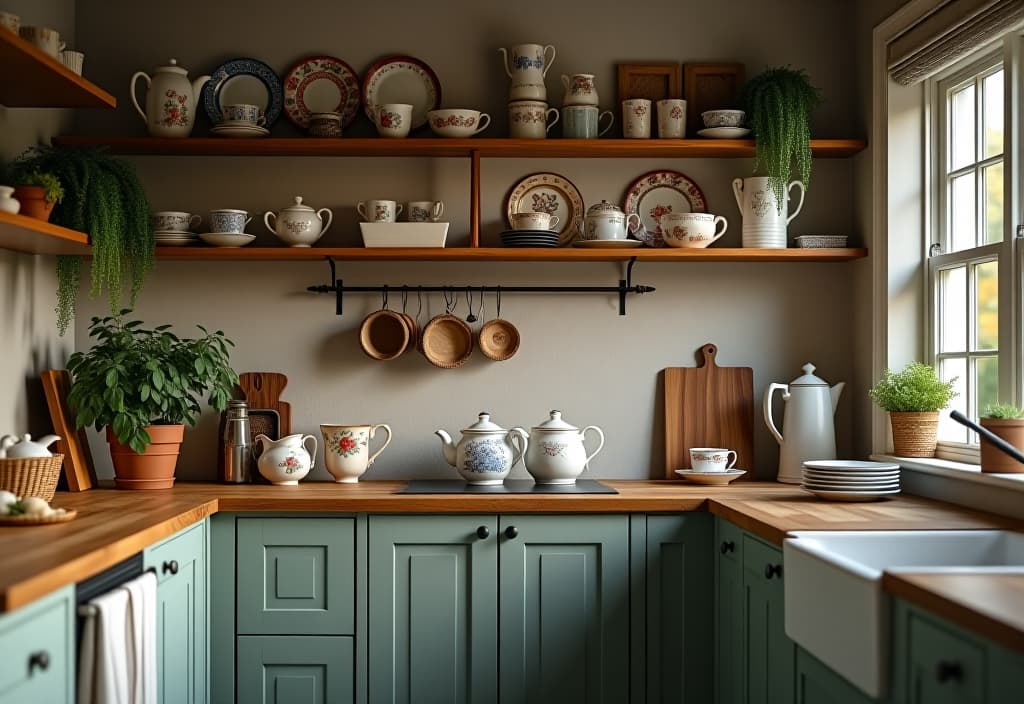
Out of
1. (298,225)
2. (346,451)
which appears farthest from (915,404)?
(298,225)

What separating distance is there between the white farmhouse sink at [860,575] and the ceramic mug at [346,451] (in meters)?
1.53

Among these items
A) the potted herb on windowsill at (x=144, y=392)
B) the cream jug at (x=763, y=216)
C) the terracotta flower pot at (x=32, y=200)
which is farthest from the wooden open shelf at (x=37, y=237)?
the cream jug at (x=763, y=216)

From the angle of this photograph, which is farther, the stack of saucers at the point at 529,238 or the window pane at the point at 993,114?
the stack of saucers at the point at 529,238

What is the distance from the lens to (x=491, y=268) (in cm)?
369

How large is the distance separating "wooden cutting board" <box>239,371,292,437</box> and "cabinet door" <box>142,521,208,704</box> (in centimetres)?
66

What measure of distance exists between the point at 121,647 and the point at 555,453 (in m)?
1.51

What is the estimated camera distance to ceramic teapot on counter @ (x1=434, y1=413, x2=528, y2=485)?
335 cm

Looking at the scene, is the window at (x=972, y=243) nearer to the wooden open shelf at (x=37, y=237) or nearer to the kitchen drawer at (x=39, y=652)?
the kitchen drawer at (x=39, y=652)

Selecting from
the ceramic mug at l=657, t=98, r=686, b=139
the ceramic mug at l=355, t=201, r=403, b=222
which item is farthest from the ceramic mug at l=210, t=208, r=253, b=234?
the ceramic mug at l=657, t=98, r=686, b=139

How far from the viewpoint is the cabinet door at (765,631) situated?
8.20ft

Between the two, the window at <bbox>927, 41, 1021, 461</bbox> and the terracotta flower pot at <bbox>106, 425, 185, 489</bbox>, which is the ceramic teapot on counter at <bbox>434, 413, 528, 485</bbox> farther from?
the window at <bbox>927, 41, 1021, 461</bbox>

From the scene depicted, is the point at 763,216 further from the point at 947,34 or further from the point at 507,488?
the point at 507,488

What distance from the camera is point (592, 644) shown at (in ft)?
10.2

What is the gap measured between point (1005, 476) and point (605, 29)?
6.47 feet
